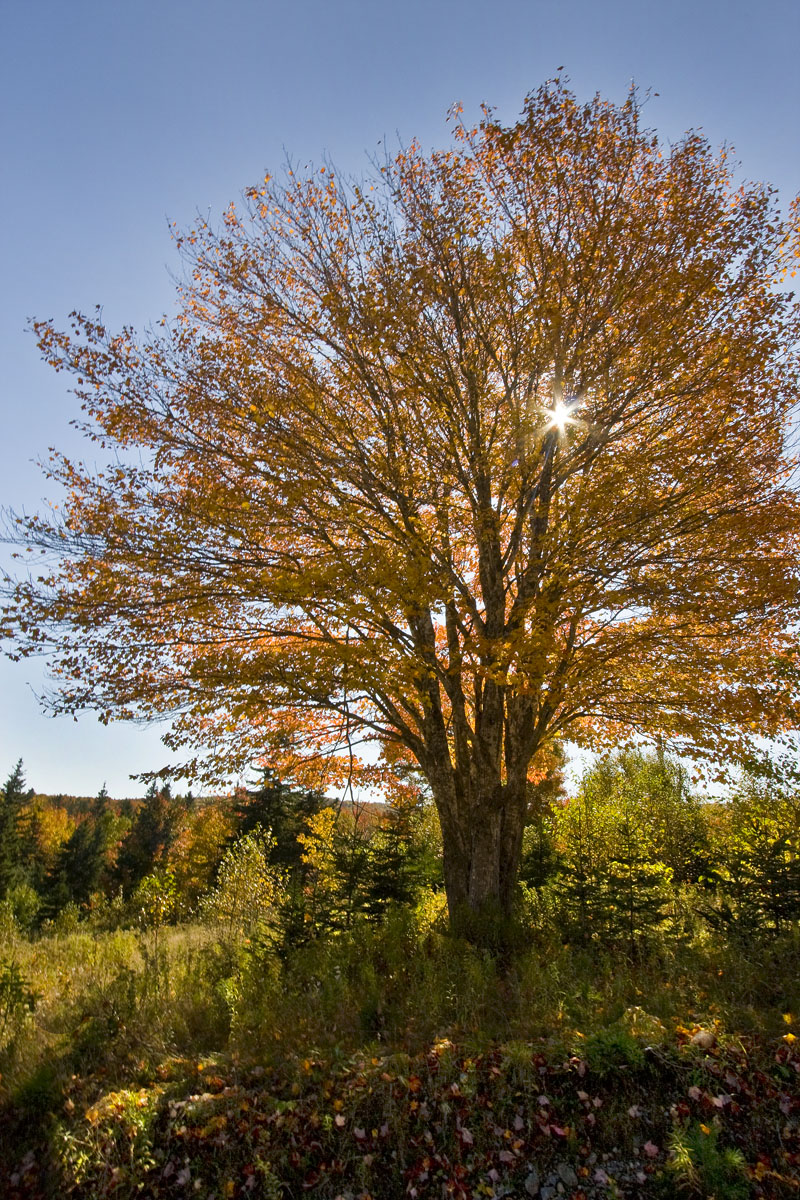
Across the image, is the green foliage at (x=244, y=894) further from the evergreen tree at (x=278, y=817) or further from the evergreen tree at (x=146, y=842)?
the evergreen tree at (x=146, y=842)

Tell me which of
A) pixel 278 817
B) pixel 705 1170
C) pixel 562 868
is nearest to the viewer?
pixel 705 1170

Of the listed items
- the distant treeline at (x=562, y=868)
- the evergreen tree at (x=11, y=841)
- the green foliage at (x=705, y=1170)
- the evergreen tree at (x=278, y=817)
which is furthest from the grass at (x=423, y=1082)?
the evergreen tree at (x=11, y=841)

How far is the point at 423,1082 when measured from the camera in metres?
4.53

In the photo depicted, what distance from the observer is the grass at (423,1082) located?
3871 mm

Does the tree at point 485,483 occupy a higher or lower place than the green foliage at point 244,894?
higher

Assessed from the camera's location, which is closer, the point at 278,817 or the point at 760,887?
the point at 760,887

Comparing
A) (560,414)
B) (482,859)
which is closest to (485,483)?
(560,414)

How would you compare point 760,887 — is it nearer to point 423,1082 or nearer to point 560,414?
point 423,1082

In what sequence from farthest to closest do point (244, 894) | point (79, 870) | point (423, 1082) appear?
1. point (79, 870)
2. point (244, 894)
3. point (423, 1082)

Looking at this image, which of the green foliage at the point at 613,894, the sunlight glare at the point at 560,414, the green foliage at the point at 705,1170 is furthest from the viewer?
the green foliage at the point at 613,894

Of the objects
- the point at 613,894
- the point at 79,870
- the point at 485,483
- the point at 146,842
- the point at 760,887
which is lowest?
the point at 79,870

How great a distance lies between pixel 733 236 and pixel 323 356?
525 centimetres

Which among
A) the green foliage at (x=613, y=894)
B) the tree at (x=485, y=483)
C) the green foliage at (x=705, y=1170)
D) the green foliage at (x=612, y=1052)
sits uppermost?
the tree at (x=485, y=483)

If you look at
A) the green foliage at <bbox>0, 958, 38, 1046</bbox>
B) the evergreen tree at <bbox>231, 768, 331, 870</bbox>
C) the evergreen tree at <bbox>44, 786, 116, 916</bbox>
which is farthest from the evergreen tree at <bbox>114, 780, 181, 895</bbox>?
the green foliage at <bbox>0, 958, 38, 1046</bbox>
